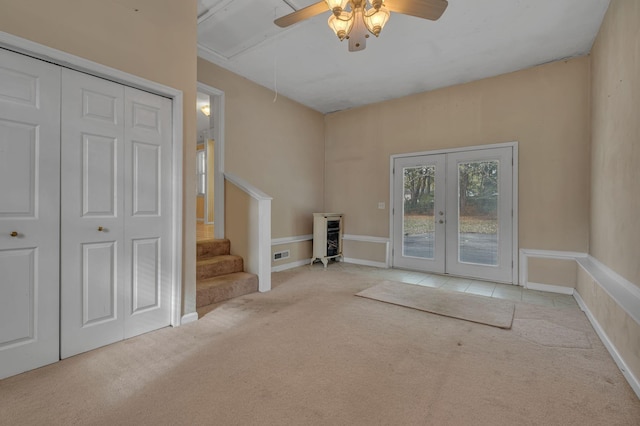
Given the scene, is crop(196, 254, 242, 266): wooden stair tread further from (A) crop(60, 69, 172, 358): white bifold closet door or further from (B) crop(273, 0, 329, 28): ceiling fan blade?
(B) crop(273, 0, 329, 28): ceiling fan blade

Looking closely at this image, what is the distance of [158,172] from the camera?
2.51 m

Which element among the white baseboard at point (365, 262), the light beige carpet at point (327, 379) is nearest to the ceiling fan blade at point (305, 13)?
the light beige carpet at point (327, 379)

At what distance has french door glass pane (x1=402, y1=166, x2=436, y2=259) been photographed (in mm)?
4812

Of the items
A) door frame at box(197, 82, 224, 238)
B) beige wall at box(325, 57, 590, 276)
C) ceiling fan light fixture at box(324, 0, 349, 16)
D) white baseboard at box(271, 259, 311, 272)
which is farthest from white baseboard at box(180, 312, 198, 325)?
beige wall at box(325, 57, 590, 276)

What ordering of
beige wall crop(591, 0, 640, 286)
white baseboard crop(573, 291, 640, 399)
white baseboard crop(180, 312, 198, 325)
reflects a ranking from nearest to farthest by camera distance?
white baseboard crop(573, 291, 640, 399) → beige wall crop(591, 0, 640, 286) → white baseboard crop(180, 312, 198, 325)

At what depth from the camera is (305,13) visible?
7.57ft

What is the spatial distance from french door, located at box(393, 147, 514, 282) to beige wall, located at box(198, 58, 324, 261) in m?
1.68

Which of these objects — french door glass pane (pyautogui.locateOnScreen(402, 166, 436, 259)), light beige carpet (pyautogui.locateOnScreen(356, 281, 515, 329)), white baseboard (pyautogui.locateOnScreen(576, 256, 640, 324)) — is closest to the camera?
white baseboard (pyautogui.locateOnScreen(576, 256, 640, 324))

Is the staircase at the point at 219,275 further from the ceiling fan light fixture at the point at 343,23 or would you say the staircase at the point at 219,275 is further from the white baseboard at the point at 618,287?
the white baseboard at the point at 618,287

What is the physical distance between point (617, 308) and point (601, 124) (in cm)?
207

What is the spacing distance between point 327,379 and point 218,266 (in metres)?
2.24

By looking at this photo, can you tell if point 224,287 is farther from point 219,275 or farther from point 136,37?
point 136,37

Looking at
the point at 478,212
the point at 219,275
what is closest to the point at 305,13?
the point at 219,275

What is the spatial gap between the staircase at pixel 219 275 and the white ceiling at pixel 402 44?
2.56 m
